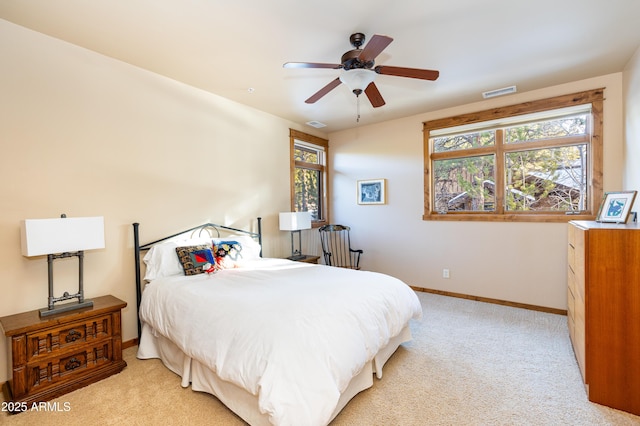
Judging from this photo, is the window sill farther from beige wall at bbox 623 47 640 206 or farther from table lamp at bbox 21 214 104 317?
table lamp at bbox 21 214 104 317

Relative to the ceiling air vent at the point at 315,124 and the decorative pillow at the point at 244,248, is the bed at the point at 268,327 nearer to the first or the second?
the decorative pillow at the point at 244,248

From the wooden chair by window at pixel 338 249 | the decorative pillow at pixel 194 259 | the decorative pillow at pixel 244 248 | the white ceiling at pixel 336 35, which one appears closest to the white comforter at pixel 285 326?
the decorative pillow at pixel 194 259

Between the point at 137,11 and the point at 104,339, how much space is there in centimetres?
250

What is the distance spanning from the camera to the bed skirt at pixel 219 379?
1.74 metres

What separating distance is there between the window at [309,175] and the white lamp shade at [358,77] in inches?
96.7

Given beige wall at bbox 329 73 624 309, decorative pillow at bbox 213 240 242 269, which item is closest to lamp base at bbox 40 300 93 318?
decorative pillow at bbox 213 240 242 269

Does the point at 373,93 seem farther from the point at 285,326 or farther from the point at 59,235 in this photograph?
the point at 59,235

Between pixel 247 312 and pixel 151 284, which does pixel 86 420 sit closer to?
pixel 151 284

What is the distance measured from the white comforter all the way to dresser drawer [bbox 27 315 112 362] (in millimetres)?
309

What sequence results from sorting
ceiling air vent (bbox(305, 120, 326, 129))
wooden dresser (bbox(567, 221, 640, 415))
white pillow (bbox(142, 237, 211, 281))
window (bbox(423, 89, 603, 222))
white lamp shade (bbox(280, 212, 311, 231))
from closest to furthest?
wooden dresser (bbox(567, 221, 640, 415)) < white pillow (bbox(142, 237, 211, 281)) < window (bbox(423, 89, 603, 222)) < white lamp shade (bbox(280, 212, 311, 231)) < ceiling air vent (bbox(305, 120, 326, 129))

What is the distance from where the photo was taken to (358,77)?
7.66 feet

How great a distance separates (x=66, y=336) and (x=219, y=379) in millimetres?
1253

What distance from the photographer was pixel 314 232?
5.23 metres

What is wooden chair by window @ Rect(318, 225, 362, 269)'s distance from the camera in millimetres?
5223
